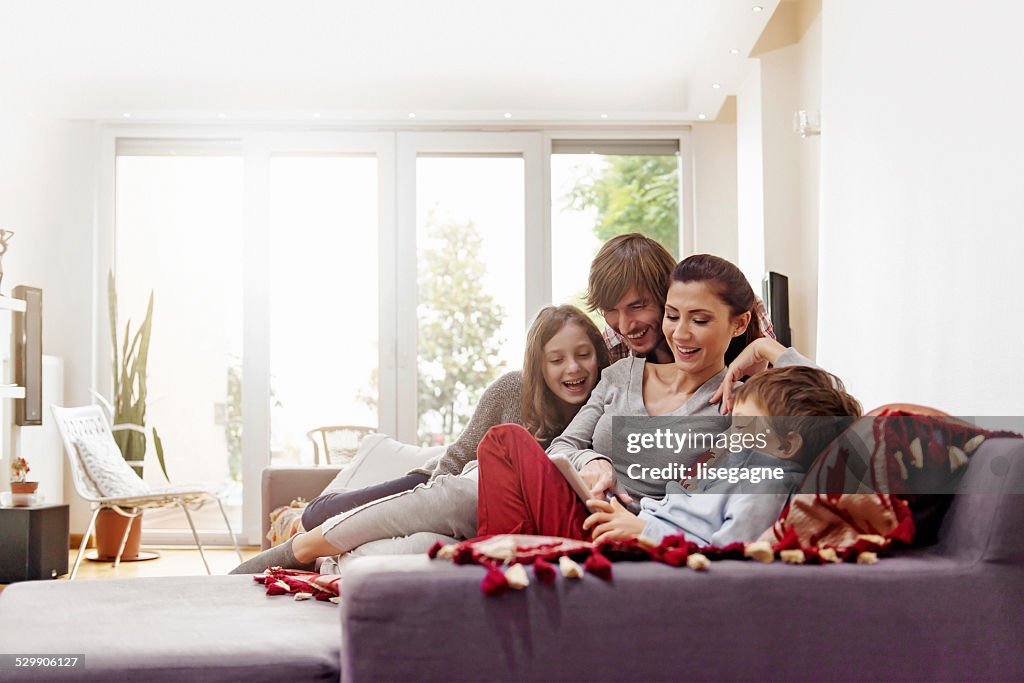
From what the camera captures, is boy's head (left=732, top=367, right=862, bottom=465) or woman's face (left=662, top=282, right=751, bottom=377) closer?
boy's head (left=732, top=367, right=862, bottom=465)

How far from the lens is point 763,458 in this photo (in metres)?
1.51

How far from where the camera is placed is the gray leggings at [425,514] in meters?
2.02

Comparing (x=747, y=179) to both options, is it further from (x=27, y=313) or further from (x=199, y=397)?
(x=27, y=313)

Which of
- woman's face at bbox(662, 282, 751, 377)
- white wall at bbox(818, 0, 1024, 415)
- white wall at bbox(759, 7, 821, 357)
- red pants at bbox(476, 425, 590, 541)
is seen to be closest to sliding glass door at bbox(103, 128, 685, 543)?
white wall at bbox(759, 7, 821, 357)

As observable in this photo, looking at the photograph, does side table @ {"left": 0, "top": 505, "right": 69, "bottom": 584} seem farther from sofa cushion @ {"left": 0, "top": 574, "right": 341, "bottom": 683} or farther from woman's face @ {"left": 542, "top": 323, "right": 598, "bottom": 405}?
woman's face @ {"left": 542, "top": 323, "right": 598, "bottom": 405}

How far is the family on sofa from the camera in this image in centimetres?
152

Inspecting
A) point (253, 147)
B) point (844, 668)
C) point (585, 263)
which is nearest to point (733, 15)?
point (585, 263)

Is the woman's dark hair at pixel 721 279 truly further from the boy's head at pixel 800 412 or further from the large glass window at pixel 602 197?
the large glass window at pixel 602 197

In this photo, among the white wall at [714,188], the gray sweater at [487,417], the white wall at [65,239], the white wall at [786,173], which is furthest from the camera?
the white wall at [714,188]

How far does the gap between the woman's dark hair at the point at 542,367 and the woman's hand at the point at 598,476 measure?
452mm

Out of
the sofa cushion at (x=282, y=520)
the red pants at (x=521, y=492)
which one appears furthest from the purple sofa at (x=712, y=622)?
the sofa cushion at (x=282, y=520)

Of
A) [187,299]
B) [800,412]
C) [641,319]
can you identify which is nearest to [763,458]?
[800,412]

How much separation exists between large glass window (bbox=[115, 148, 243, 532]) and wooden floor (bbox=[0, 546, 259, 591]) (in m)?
0.27

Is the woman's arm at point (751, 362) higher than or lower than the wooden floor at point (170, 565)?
higher
